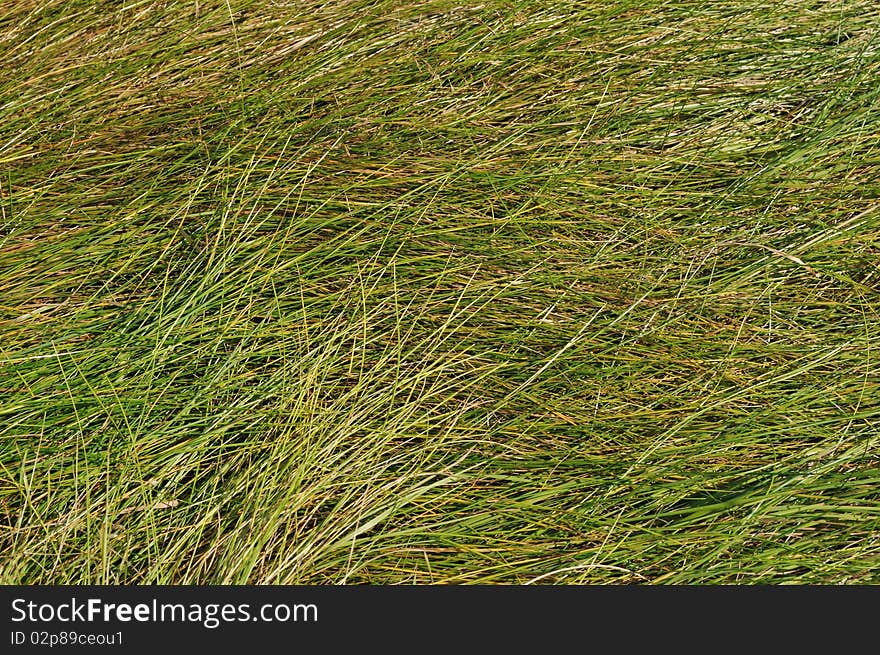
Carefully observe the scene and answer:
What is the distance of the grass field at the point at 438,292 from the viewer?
164 centimetres

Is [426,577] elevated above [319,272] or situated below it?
below

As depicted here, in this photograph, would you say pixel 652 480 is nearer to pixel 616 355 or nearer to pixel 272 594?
pixel 616 355

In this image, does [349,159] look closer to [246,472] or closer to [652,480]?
[246,472]

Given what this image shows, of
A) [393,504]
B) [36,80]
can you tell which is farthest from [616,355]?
[36,80]

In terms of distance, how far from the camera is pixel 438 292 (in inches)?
75.6

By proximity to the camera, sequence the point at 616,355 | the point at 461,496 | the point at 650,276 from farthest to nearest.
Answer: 1. the point at 650,276
2. the point at 616,355
3. the point at 461,496

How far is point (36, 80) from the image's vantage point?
2240mm

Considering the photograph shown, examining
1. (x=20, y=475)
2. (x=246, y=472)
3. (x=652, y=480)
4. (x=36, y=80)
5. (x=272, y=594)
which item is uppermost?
(x=36, y=80)

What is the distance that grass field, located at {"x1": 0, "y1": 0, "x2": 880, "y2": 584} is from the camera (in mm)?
1640

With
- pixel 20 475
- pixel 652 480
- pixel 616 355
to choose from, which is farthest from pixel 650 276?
pixel 20 475

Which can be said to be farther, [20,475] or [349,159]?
[349,159]

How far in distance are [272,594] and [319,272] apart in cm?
70

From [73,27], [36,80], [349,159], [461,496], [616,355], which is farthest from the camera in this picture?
[73,27]

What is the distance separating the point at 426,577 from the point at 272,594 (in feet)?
0.95
